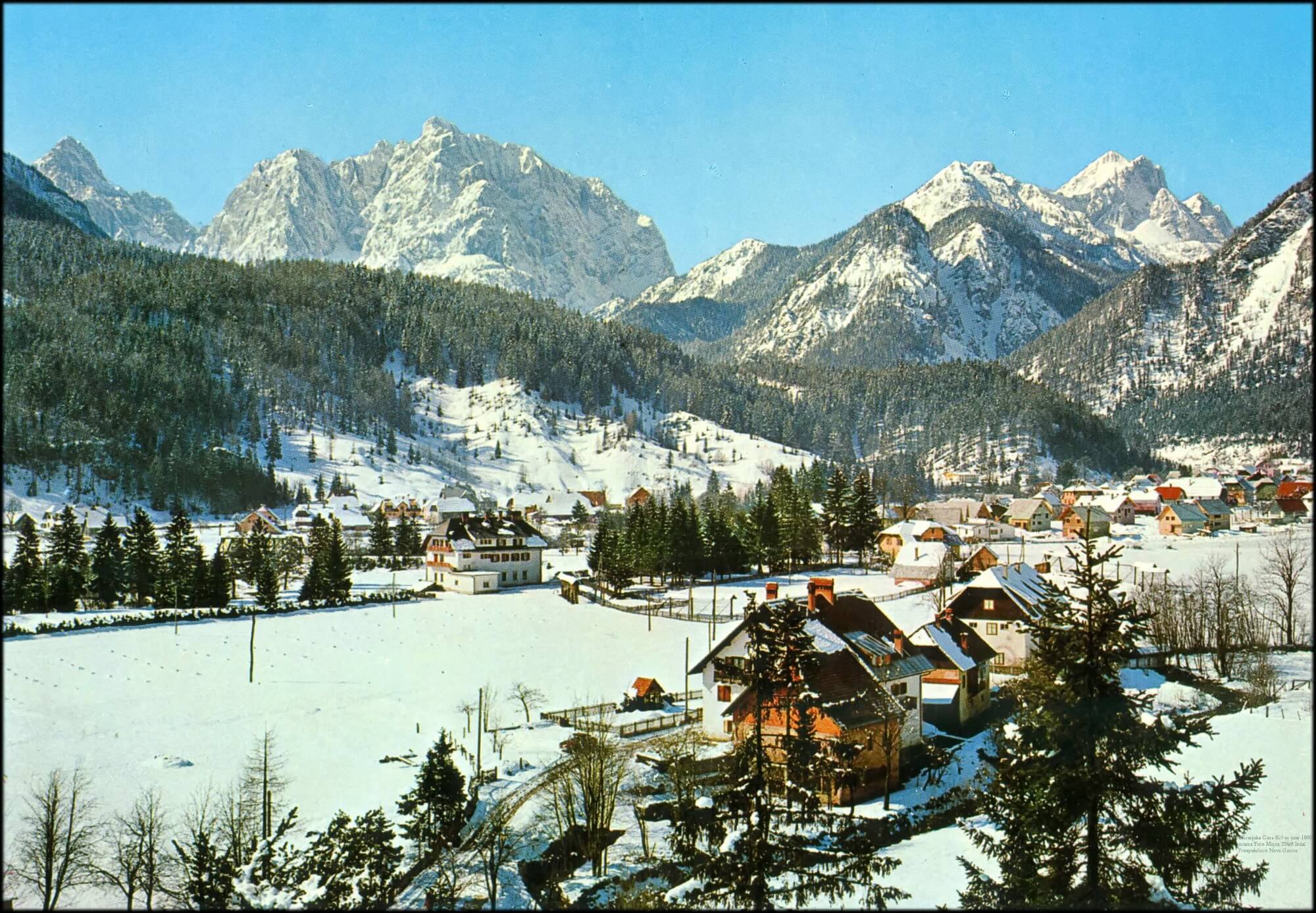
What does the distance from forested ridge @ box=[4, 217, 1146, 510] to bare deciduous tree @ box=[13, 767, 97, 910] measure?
16560 millimetres

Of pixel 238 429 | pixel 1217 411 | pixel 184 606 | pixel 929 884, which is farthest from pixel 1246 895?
pixel 1217 411

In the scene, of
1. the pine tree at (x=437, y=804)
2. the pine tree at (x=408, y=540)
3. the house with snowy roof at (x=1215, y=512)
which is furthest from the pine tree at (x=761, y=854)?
the house with snowy roof at (x=1215, y=512)

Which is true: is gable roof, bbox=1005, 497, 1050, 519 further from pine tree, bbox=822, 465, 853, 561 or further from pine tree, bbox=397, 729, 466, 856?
pine tree, bbox=397, 729, 466, 856

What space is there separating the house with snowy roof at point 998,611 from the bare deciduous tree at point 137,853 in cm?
3009

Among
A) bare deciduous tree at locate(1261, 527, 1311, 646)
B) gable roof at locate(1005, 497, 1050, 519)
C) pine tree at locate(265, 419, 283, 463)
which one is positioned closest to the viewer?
bare deciduous tree at locate(1261, 527, 1311, 646)

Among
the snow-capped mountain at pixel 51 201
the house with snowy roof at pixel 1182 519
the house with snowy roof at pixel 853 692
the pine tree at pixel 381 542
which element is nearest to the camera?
the house with snowy roof at pixel 853 692

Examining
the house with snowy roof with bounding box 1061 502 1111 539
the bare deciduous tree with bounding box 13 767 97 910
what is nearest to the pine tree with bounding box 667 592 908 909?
the bare deciduous tree with bounding box 13 767 97 910

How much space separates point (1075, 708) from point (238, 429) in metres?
130

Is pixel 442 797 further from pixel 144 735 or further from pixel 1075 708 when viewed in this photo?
pixel 1075 708

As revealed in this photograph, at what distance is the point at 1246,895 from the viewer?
561 inches

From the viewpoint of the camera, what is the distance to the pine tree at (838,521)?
69.7 metres

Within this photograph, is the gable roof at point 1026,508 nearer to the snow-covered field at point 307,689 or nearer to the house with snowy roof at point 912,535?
the house with snowy roof at point 912,535

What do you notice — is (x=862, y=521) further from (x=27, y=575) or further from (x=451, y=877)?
(x=27, y=575)

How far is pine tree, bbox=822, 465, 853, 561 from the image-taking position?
2744 inches
